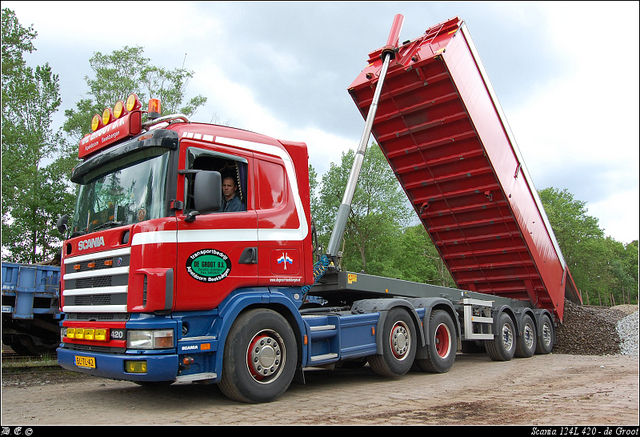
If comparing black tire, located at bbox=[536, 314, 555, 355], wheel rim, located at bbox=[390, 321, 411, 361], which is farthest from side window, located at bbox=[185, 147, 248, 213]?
black tire, located at bbox=[536, 314, 555, 355]

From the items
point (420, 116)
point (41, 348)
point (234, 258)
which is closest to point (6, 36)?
point (41, 348)

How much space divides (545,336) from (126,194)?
8968mm

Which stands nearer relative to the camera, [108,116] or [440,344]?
[108,116]

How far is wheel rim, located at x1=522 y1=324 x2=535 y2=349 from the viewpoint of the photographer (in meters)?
9.66

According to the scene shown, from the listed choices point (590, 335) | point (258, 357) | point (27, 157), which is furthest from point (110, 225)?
point (27, 157)

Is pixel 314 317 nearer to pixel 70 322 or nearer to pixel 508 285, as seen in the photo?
pixel 70 322

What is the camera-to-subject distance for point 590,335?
10711 millimetres

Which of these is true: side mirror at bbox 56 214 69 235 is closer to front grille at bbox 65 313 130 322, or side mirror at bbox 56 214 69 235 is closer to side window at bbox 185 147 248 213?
front grille at bbox 65 313 130 322

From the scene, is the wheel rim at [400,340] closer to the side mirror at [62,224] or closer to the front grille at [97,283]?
the front grille at [97,283]

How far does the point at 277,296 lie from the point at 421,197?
4.78 meters

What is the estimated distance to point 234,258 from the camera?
482 centimetres

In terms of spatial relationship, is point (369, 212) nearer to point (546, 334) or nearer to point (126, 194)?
point (546, 334)
